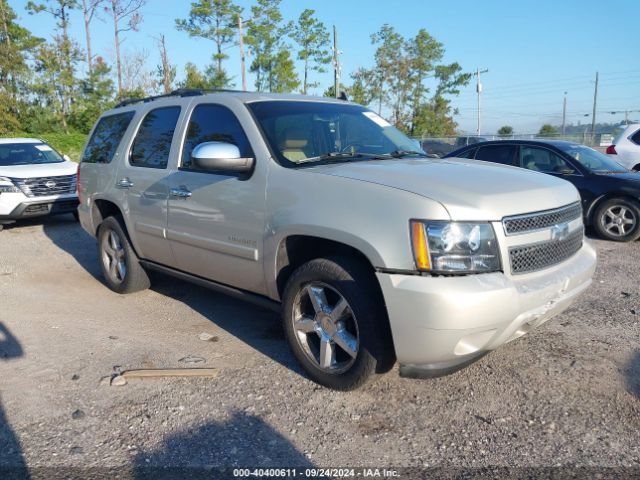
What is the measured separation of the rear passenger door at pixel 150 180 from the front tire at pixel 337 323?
→ 160cm

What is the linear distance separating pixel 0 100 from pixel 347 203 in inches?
1336

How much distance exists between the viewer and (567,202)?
3.42 metres

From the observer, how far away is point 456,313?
8.92ft

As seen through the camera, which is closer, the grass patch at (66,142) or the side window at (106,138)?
the side window at (106,138)

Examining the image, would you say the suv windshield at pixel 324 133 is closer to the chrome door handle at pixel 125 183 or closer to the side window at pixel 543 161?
the chrome door handle at pixel 125 183

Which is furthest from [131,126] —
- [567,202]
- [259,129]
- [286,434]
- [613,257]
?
[613,257]

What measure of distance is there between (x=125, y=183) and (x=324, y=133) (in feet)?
6.65

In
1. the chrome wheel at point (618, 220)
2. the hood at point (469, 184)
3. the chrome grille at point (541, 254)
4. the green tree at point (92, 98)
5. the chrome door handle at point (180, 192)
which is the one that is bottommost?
the chrome wheel at point (618, 220)

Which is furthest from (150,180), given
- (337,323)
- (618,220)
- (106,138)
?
(618,220)

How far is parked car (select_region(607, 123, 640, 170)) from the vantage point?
10.5 metres

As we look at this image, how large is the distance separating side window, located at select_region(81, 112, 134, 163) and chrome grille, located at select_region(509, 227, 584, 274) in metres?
3.93

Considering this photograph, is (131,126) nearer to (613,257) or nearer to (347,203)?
(347,203)

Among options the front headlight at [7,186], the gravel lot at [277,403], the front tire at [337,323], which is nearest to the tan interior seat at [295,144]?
the front tire at [337,323]

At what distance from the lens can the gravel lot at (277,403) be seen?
275 cm
